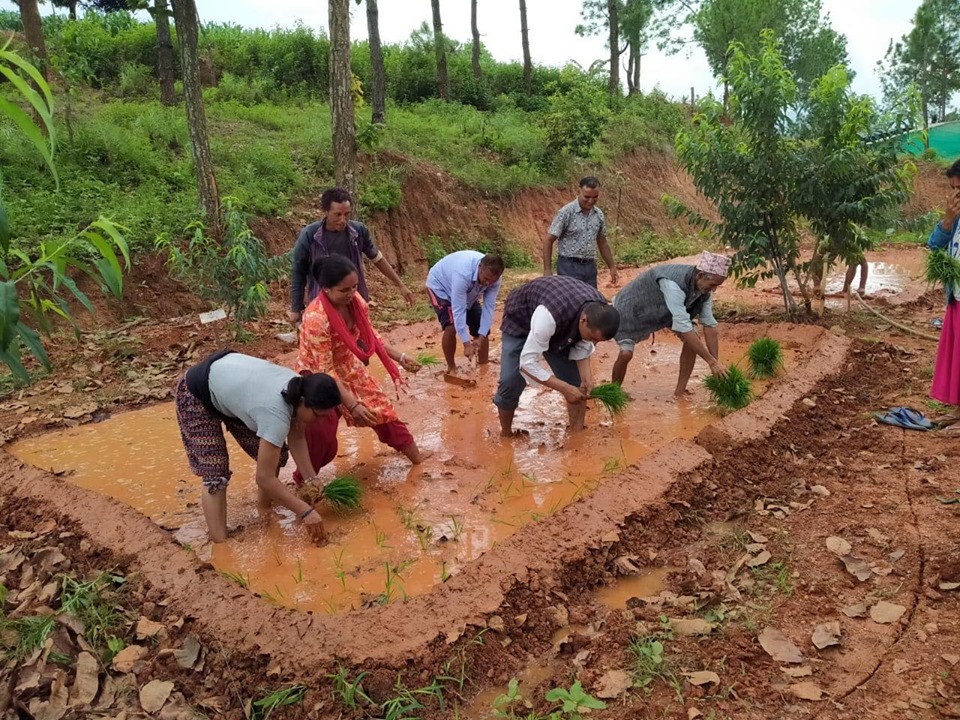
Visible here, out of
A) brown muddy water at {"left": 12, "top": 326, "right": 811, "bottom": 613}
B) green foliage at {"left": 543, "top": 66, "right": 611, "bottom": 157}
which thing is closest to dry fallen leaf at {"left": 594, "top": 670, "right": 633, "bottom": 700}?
brown muddy water at {"left": 12, "top": 326, "right": 811, "bottom": 613}

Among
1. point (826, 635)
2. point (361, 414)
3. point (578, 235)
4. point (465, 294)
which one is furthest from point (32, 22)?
point (826, 635)

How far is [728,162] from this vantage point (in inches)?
302

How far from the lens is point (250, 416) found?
3.69 meters

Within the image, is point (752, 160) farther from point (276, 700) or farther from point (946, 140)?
point (946, 140)

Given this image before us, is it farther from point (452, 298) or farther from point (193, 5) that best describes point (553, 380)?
point (193, 5)

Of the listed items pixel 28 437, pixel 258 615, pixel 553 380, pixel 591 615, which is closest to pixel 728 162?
pixel 553 380

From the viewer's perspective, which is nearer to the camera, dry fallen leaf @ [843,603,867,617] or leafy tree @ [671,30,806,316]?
dry fallen leaf @ [843,603,867,617]

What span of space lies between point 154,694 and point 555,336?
124 inches

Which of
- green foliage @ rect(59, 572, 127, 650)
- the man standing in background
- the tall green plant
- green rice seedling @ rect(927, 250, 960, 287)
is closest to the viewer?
the tall green plant

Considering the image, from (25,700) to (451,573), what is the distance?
190 cm

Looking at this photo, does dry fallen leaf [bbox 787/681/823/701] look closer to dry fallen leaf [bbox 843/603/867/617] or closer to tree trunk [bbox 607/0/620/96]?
dry fallen leaf [bbox 843/603/867/617]

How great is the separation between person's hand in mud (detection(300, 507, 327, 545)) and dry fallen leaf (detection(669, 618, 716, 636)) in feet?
6.31

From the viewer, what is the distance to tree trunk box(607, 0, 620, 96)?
24.1 metres

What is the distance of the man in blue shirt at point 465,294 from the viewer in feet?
19.7
